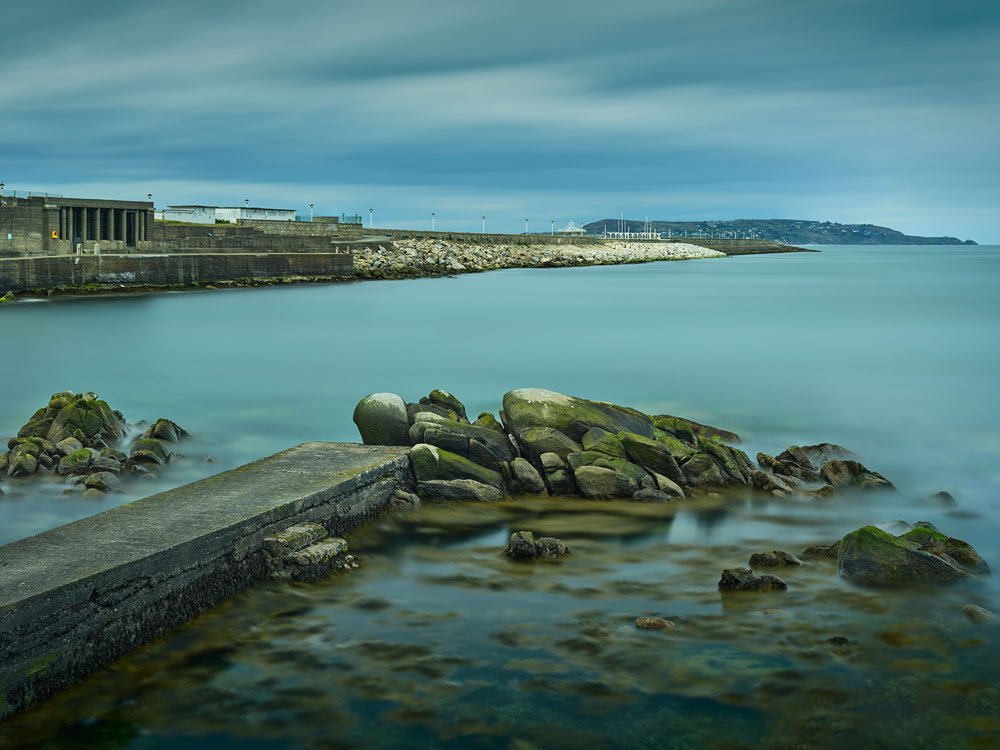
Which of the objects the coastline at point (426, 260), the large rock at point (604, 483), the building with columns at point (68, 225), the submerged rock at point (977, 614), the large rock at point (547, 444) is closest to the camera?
the submerged rock at point (977, 614)

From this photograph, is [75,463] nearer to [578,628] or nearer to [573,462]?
[573,462]

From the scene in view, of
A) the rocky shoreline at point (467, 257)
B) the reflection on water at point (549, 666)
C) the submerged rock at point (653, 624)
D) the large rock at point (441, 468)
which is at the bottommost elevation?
the reflection on water at point (549, 666)

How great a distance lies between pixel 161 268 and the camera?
142 ft

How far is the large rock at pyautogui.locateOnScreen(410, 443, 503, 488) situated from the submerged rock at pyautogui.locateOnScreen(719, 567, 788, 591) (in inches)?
117

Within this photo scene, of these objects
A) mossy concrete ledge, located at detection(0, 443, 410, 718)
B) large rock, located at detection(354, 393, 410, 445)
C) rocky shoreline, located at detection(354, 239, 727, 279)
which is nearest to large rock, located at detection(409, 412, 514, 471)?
large rock, located at detection(354, 393, 410, 445)

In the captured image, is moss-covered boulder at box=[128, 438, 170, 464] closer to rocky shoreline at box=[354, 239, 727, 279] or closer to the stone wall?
the stone wall

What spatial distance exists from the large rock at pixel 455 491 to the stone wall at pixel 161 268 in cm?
3242

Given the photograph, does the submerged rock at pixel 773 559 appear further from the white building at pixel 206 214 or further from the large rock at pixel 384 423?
the white building at pixel 206 214

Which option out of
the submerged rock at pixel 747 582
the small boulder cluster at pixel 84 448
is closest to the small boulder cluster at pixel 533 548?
the submerged rock at pixel 747 582

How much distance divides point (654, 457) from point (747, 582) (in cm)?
288

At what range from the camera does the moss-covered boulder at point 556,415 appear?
10164mm

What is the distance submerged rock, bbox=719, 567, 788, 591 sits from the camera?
22.5ft

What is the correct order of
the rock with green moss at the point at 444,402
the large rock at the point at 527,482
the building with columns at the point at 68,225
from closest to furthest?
1. the large rock at the point at 527,482
2. the rock with green moss at the point at 444,402
3. the building with columns at the point at 68,225

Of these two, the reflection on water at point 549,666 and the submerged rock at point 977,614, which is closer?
the reflection on water at point 549,666
